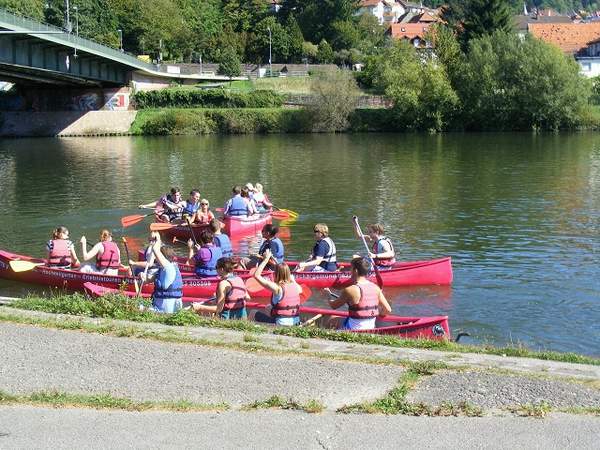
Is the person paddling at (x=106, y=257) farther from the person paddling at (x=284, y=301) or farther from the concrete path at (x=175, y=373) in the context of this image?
the concrete path at (x=175, y=373)

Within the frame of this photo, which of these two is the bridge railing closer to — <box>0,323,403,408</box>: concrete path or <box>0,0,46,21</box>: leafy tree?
<box>0,0,46,21</box>: leafy tree

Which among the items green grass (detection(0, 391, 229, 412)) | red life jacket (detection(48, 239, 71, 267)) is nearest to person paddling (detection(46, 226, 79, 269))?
red life jacket (detection(48, 239, 71, 267))

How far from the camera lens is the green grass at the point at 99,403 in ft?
29.5

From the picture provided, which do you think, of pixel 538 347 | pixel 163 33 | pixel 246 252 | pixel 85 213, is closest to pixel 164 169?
pixel 85 213

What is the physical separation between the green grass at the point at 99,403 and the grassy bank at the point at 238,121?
74666mm

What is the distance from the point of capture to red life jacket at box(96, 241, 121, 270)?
62.4 ft

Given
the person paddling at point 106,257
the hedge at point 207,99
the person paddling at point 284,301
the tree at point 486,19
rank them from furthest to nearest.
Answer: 1. the tree at point 486,19
2. the hedge at point 207,99
3. the person paddling at point 106,257
4. the person paddling at point 284,301

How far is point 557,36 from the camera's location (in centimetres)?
12800

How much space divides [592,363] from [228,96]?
79.6 metres

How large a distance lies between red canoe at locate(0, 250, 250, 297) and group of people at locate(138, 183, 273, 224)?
19.0 ft

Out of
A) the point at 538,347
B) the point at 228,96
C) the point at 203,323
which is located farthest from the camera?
the point at 228,96

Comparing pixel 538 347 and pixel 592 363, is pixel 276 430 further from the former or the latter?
pixel 538 347

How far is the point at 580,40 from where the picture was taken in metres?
126

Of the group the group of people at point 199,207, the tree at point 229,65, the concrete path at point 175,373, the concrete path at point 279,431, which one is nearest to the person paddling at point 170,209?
the group of people at point 199,207
